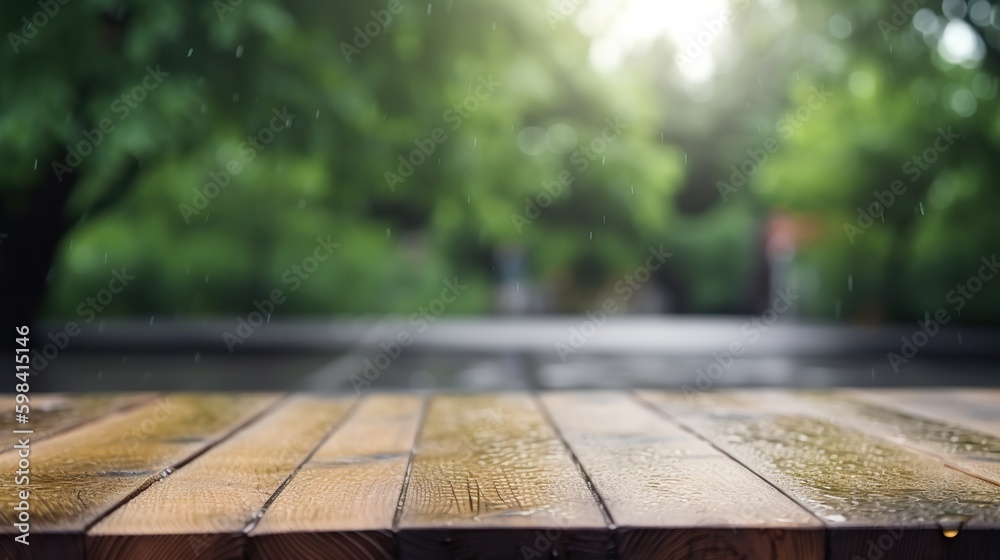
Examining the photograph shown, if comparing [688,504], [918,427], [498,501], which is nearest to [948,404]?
[918,427]

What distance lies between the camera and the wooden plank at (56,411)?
1.94 meters

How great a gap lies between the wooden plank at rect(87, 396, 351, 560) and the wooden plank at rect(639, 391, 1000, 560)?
0.71 meters

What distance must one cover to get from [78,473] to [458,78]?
7.43 meters

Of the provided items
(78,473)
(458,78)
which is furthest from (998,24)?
(78,473)

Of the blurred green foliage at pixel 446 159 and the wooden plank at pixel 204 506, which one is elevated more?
the blurred green foliage at pixel 446 159

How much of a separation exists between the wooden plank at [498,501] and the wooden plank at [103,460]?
39 cm

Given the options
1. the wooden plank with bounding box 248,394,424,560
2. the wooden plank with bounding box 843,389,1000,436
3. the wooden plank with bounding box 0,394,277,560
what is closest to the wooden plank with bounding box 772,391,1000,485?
the wooden plank with bounding box 843,389,1000,436

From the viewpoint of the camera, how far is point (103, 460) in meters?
1.58

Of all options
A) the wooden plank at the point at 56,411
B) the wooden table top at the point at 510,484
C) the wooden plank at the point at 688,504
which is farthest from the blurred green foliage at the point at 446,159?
the wooden plank at the point at 688,504

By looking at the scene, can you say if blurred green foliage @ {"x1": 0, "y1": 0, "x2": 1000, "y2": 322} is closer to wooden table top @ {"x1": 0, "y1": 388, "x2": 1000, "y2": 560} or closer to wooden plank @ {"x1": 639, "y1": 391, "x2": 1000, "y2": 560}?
wooden table top @ {"x1": 0, "y1": 388, "x2": 1000, "y2": 560}

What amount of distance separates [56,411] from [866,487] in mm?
1803

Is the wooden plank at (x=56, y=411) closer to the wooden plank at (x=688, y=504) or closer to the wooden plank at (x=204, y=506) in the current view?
the wooden plank at (x=204, y=506)

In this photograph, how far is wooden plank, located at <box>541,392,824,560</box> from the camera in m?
1.15

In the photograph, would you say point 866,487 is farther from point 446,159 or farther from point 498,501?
point 446,159
